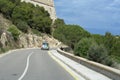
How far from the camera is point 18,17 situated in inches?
5015

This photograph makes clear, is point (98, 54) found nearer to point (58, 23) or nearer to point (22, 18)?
point (22, 18)

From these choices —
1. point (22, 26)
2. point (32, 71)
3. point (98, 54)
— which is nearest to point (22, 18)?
point (22, 26)

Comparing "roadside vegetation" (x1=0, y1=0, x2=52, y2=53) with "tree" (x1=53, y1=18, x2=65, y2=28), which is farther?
"tree" (x1=53, y1=18, x2=65, y2=28)

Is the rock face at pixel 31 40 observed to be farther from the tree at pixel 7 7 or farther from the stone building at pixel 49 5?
the stone building at pixel 49 5

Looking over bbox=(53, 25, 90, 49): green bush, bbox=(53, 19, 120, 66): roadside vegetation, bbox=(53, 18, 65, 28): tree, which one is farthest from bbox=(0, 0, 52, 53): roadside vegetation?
bbox=(53, 18, 65, 28): tree

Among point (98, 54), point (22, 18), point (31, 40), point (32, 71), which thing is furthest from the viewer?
point (22, 18)

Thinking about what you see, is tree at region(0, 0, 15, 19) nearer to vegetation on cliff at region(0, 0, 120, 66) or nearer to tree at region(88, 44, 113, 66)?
vegetation on cliff at region(0, 0, 120, 66)

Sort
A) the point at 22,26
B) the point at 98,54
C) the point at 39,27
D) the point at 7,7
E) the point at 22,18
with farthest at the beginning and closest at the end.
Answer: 1. the point at 39,27
2. the point at 22,18
3. the point at 7,7
4. the point at 22,26
5. the point at 98,54

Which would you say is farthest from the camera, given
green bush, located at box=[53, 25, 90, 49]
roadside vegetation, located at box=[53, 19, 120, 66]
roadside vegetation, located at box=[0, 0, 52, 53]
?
green bush, located at box=[53, 25, 90, 49]

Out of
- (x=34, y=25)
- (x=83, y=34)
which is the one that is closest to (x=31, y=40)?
(x=34, y=25)

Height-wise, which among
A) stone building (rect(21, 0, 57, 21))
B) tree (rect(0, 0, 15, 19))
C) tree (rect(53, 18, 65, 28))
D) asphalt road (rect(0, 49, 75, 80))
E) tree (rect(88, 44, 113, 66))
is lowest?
asphalt road (rect(0, 49, 75, 80))

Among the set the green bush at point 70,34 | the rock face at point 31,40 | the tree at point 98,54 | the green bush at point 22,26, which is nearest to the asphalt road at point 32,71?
the tree at point 98,54

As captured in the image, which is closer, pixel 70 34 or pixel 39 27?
pixel 39 27

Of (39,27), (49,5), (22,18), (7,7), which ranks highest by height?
(49,5)
